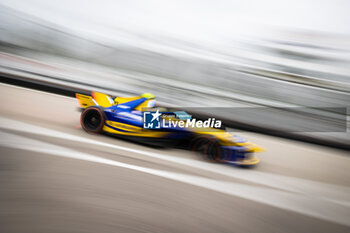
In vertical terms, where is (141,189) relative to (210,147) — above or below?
below

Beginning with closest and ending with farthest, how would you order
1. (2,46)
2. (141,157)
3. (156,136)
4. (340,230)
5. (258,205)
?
(340,230), (258,205), (141,157), (156,136), (2,46)

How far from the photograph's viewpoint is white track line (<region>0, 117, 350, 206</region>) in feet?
8.25

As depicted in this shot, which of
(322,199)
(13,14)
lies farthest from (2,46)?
(322,199)

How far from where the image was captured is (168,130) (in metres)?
2.79

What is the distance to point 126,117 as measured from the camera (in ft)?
9.36

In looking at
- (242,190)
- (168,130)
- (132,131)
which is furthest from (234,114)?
(242,190)

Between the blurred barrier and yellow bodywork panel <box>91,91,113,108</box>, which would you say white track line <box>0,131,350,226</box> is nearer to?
yellow bodywork panel <box>91,91,113,108</box>

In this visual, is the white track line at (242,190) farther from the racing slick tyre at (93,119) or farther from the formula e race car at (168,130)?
the racing slick tyre at (93,119)

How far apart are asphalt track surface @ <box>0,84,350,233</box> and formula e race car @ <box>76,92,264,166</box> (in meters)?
0.11

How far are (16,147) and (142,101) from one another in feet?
4.60

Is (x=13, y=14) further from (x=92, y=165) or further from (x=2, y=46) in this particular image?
(x=92, y=165)

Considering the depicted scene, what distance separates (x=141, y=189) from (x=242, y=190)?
0.98 m

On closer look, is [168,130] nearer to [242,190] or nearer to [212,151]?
[212,151]

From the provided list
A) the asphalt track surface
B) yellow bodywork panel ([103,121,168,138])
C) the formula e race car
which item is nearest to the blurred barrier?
the asphalt track surface
